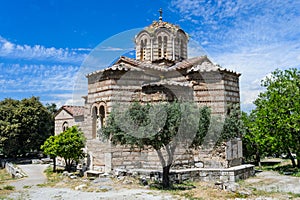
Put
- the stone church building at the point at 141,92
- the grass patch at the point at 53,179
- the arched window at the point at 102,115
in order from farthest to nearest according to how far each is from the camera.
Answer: the arched window at the point at 102,115
the stone church building at the point at 141,92
the grass patch at the point at 53,179

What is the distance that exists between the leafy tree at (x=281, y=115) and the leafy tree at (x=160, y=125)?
5936 millimetres

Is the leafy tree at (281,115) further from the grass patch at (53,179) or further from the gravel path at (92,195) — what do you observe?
the grass patch at (53,179)

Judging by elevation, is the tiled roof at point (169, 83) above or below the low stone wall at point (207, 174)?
above

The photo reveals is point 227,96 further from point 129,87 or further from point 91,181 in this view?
point 91,181

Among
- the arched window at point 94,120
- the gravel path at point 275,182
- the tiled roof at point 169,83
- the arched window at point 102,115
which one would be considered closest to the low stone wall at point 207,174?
the gravel path at point 275,182

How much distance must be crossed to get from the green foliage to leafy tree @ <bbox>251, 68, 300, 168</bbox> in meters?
21.6

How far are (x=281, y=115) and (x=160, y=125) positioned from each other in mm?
8073

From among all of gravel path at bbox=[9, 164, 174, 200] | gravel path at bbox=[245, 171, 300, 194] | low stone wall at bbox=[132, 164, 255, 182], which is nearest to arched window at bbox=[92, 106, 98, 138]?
low stone wall at bbox=[132, 164, 255, 182]

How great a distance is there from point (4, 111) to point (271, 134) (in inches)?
965

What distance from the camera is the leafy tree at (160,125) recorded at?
1076cm

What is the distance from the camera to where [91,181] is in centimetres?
1352

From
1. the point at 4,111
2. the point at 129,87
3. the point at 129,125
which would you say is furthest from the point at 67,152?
the point at 4,111

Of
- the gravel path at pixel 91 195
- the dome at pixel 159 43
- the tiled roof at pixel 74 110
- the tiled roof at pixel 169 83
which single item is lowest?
the gravel path at pixel 91 195

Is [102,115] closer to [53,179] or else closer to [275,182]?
[53,179]
